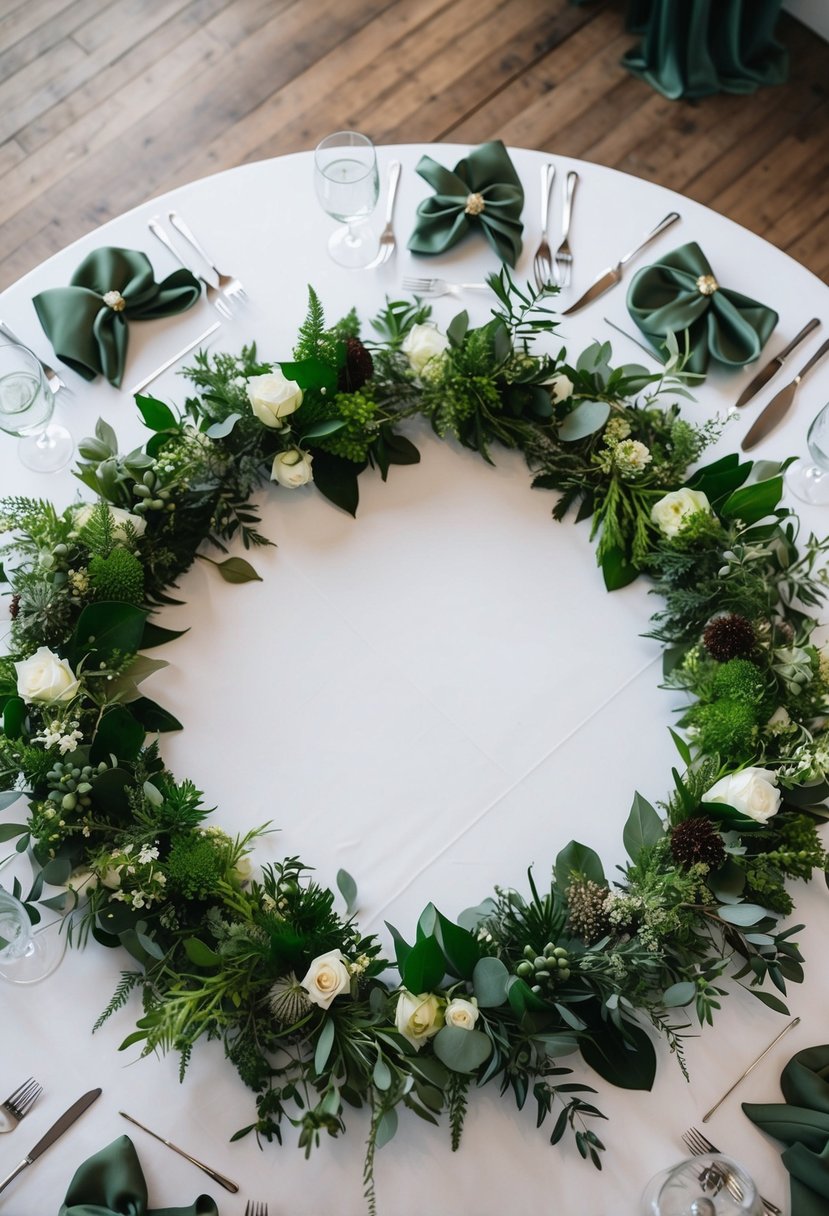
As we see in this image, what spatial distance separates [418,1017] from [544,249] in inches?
52.1

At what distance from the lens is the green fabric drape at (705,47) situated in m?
2.84

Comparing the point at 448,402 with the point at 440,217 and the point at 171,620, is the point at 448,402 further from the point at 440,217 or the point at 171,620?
the point at 171,620

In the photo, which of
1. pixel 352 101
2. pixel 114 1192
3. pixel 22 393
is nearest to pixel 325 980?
pixel 114 1192

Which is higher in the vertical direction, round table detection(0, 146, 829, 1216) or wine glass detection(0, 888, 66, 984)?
wine glass detection(0, 888, 66, 984)

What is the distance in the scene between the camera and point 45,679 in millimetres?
1504

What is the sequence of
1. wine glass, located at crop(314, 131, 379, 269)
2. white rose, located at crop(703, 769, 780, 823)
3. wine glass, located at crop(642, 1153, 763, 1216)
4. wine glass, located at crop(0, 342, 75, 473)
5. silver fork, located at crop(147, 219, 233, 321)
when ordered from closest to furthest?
1. wine glass, located at crop(642, 1153, 763, 1216)
2. white rose, located at crop(703, 769, 780, 823)
3. wine glass, located at crop(0, 342, 75, 473)
4. wine glass, located at crop(314, 131, 379, 269)
5. silver fork, located at crop(147, 219, 233, 321)

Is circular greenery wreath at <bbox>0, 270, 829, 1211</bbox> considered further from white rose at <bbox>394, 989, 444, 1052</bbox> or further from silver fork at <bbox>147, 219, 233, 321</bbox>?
silver fork at <bbox>147, 219, 233, 321</bbox>

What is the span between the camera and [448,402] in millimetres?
1751

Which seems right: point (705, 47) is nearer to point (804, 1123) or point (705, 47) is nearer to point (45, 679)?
point (45, 679)

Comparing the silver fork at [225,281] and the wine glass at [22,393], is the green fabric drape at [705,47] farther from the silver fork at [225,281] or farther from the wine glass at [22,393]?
the wine glass at [22,393]

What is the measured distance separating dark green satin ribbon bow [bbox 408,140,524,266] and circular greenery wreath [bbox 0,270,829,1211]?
130 millimetres

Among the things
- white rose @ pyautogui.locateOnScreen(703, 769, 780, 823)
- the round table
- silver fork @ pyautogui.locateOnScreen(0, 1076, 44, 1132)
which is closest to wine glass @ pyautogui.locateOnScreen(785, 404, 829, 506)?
the round table

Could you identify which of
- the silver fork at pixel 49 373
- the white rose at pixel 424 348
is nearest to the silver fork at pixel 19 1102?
the silver fork at pixel 49 373

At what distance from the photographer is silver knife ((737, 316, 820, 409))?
70.9 inches
